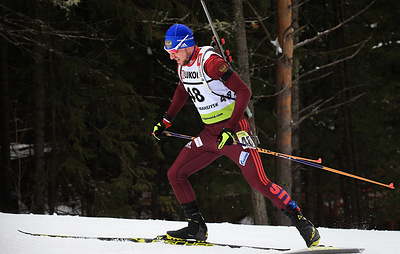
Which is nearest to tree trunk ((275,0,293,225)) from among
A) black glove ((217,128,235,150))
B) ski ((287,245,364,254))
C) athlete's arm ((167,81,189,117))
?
athlete's arm ((167,81,189,117))

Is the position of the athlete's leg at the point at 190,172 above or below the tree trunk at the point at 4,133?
below

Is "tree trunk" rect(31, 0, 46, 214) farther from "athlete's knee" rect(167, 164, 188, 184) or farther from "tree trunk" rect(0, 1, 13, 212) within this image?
"athlete's knee" rect(167, 164, 188, 184)

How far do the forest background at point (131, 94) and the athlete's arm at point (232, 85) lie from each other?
4.11 metres

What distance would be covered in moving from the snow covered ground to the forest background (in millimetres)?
3085

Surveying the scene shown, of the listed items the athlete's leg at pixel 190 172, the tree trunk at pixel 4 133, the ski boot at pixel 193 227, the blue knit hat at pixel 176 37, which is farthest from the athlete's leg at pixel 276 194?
the tree trunk at pixel 4 133

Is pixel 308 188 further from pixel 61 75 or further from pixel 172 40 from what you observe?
pixel 172 40

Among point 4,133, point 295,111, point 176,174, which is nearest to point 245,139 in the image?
point 176,174

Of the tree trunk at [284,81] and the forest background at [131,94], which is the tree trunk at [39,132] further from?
the tree trunk at [284,81]

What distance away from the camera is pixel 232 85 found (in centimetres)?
410

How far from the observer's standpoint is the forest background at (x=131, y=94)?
976 centimetres

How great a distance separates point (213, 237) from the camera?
5242 millimetres

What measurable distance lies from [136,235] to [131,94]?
6.62 m

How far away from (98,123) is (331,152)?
9.62 metres

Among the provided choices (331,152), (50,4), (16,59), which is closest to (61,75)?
(50,4)
